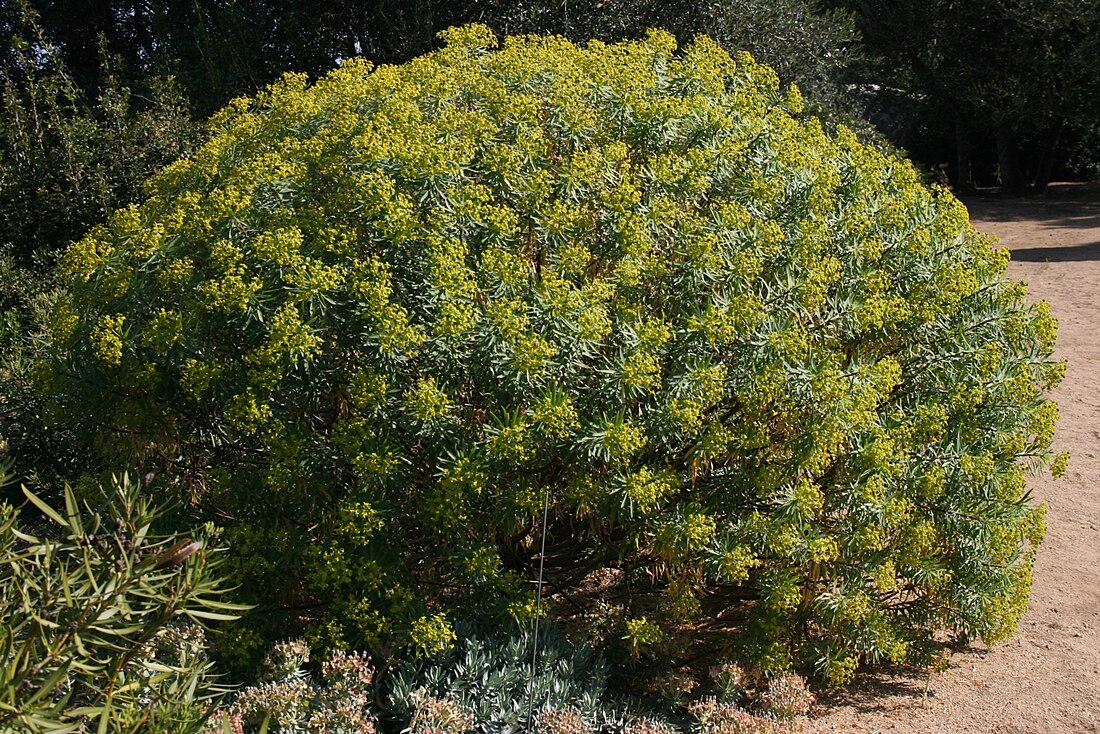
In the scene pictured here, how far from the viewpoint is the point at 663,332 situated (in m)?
3.82

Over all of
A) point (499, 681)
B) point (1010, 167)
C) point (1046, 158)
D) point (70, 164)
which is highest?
point (70, 164)

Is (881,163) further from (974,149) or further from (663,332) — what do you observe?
(974,149)

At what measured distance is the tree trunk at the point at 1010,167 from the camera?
2012 centimetres

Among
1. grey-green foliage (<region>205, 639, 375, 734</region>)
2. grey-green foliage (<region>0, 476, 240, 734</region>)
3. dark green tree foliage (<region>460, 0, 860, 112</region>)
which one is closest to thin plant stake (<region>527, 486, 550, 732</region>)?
grey-green foliage (<region>205, 639, 375, 734</region>)

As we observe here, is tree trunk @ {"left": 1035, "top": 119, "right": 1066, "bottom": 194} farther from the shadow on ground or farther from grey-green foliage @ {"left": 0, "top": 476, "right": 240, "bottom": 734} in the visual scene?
grey-green foliage @ {"left": 0, "top": 476, "right": 240, "bottom": 734}

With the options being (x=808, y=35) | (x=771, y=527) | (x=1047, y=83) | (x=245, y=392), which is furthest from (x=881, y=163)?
(x=1047, y=83)

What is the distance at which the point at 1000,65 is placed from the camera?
18.2 m

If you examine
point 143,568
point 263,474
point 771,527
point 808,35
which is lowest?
point 771,527

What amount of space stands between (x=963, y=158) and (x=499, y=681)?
19.7 meters

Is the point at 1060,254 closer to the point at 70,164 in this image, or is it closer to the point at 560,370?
the point at 70,164

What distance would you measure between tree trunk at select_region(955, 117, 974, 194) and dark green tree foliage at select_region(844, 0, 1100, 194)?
0.09ft

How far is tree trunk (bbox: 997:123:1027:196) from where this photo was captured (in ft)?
66.0

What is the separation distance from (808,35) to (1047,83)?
8361 mm

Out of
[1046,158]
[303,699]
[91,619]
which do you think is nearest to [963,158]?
[1046,158]
